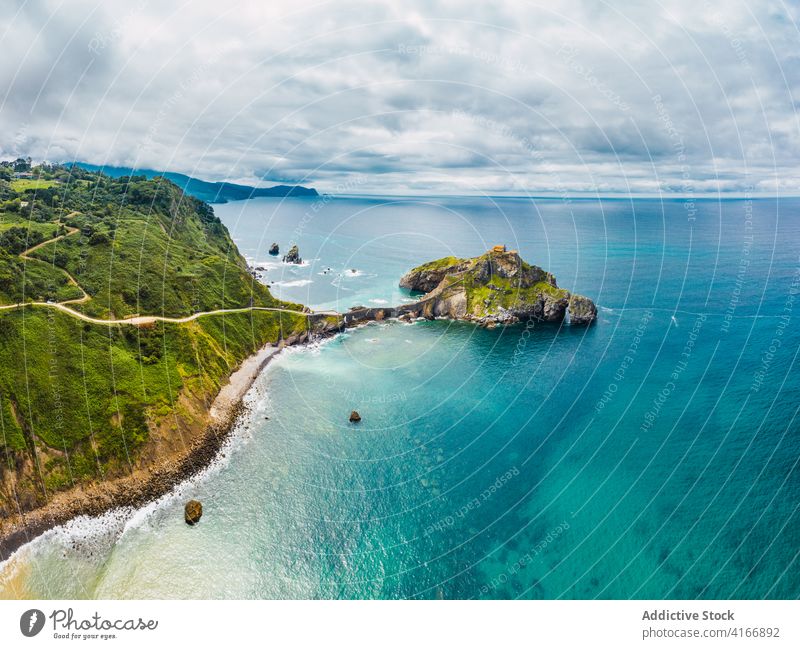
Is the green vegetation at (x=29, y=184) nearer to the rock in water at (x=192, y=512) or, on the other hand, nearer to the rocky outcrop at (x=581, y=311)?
the rock in water at (x=192, y=512)

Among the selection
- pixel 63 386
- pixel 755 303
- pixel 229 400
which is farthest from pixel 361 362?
pixel 755 303

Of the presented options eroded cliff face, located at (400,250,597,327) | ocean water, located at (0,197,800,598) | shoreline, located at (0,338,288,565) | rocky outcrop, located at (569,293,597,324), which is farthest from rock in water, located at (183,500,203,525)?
rocky outcrop, located at (569,293,597,324)

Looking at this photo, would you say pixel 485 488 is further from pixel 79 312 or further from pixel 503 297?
pixel 503 297

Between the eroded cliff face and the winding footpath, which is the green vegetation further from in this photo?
the eroded cliff face

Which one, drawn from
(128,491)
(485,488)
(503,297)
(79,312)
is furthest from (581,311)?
(79,312)

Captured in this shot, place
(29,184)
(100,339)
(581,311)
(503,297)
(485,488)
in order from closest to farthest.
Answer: (485,488)
(100,339)
(581,311)
(503,297)
(29,184)
